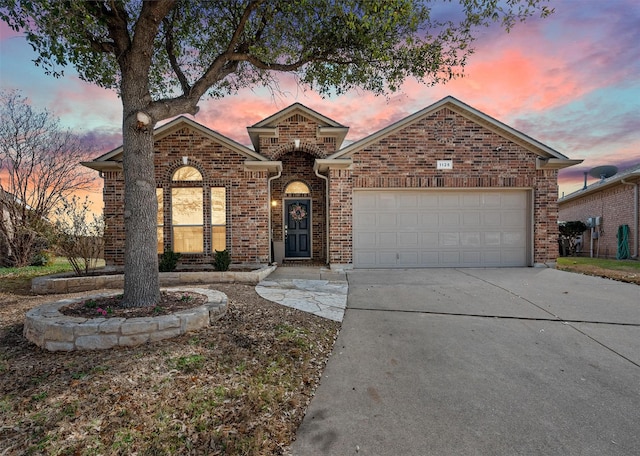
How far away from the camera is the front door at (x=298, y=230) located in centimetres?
1138

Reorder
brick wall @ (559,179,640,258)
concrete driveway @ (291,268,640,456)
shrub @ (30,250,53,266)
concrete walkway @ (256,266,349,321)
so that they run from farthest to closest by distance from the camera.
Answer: brick wall @ (559,179,640,258), shrub @ (30,250,53,266), concrete walkway @ (256,266,349,321), concrete driveway @ (291,268,640,456)

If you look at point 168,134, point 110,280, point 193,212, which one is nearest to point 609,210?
point 193,212

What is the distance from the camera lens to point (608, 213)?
14734 mm

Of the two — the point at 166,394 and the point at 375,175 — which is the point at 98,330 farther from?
the point at 375,175

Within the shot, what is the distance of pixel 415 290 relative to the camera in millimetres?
6453

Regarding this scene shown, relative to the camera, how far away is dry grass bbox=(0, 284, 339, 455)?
2.05m

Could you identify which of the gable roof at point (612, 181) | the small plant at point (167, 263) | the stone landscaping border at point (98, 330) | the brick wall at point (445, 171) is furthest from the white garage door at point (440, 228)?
the gable roof at point (612, 181)

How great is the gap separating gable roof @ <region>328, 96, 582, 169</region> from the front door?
2.92 m

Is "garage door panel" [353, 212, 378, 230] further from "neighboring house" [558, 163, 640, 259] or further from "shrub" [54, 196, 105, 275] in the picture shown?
"neighboring house" [558, 163, 640, 259]

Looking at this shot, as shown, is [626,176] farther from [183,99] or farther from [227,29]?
[183,99]

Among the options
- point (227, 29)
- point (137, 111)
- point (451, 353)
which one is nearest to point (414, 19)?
point (227, 29)

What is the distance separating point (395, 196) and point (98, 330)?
781 centimetres

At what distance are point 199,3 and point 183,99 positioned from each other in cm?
288

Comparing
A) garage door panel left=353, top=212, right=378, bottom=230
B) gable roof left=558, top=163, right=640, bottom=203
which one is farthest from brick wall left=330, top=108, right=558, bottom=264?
gable roof left=558, top=163, right=640, bottom=203
